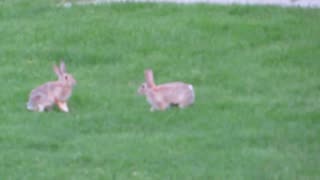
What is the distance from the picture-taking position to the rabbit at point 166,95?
1089cm

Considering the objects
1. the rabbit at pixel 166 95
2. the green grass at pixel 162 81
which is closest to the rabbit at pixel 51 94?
the green grass at pixel 162 81

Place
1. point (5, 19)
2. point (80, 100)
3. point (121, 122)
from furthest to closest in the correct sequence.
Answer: point (5, 19) → point (80, 100) → point (121, 122)

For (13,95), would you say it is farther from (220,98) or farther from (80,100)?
(220,98)

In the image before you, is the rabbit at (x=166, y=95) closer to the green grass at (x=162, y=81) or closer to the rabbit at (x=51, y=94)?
the green grass at (x=162, y=81)

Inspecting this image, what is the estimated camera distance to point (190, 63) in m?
13.2

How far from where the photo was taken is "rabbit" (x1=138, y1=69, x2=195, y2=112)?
10.9 metres

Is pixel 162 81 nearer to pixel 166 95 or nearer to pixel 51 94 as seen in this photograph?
pixel 166 95

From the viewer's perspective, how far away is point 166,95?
10.9 metres

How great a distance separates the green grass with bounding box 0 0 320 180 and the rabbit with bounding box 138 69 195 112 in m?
0.09

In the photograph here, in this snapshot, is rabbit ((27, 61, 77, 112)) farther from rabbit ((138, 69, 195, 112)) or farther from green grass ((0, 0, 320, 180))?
rabbit ((138, 69, 195, 112))

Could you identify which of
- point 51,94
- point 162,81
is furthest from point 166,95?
point 162,81

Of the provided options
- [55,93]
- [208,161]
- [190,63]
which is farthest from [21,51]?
[208,161]

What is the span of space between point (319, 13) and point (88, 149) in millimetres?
6280

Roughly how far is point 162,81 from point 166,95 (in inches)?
61.7
